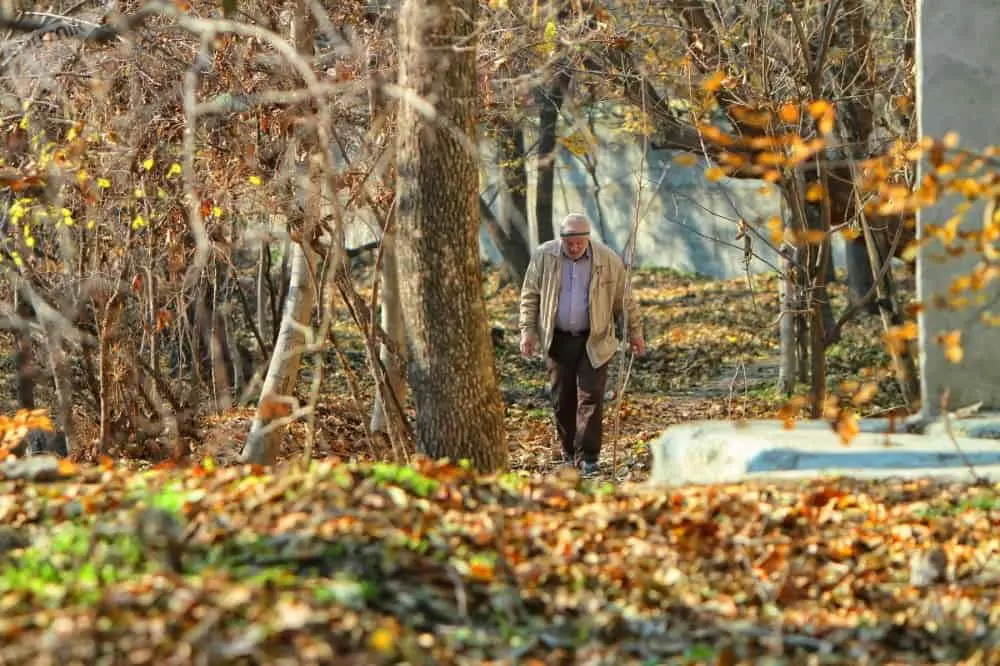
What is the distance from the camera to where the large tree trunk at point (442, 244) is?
8.63 meters

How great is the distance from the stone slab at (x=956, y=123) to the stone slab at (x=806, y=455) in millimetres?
405

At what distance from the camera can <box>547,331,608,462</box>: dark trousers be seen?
11.1 metres

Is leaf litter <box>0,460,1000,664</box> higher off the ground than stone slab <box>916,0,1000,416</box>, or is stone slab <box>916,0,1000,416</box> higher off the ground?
stone slab <box>916,0,1000,416</box>

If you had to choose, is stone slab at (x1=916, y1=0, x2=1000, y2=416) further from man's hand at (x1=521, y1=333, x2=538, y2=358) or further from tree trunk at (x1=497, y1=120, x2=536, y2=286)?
tree trunk at (x1=497, y1=120, x2=536, y2=286)

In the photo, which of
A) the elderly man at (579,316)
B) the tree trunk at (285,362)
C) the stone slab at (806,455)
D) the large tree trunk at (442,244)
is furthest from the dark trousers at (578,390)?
the stone slab at (806,455)

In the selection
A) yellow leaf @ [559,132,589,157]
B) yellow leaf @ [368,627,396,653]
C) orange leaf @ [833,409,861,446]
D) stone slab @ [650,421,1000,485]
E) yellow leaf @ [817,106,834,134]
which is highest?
yellow leaf @ [559,132,589,157]

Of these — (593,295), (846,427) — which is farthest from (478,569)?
(593,295)

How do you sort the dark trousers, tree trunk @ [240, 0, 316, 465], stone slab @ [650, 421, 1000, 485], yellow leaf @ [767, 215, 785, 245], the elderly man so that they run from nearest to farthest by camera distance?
1. yellow leaf @ [767, 215, 785, 245]
2. stone slab @ [650, 421, 1000, 485]
3. the elderly man
4. the dark trousers
5. tree trunk @ [240, 0, 316, 465]

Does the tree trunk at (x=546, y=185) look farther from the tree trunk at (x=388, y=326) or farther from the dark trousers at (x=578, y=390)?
the dark trousers at (x=578, y=390)

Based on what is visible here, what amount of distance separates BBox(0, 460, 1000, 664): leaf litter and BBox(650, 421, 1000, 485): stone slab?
1.05 ft

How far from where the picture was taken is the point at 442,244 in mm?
8711

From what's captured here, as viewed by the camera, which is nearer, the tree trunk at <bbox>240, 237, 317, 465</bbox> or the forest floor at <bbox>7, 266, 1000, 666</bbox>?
the forest floor at <bbox>7, 266, 1000, 666</bbox>

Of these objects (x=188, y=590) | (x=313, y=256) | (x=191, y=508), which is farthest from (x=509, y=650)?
(x=313, y=256)

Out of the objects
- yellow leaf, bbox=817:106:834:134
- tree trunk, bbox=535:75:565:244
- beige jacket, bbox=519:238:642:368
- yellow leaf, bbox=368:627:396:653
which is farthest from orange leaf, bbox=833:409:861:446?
tree trunk, bbox=535:75:565:244
